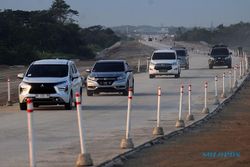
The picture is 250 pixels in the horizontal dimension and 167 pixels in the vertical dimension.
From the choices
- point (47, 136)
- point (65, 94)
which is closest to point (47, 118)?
point (65, 94)

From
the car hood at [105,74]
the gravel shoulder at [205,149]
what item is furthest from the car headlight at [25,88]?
the car hood at [105,74]

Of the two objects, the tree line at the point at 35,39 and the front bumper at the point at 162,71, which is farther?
the tree line at the point at 35,39

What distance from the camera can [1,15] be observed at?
3969 inches

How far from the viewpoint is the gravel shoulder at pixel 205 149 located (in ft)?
46.9

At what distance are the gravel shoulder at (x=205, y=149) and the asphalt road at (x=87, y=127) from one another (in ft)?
2.12

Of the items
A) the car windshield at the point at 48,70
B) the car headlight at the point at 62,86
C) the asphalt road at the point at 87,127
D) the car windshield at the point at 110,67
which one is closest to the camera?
the asphalt road at the point at 87,127

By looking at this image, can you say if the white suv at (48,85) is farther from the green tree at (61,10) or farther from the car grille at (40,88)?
the green tree at (61,10)

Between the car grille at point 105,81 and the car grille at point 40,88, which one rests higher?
the car grille at point 40,88

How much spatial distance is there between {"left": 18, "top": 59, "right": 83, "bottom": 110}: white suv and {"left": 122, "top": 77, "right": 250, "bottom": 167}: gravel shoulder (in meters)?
5.96

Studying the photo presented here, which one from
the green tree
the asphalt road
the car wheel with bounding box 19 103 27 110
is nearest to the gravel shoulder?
the asphalt road

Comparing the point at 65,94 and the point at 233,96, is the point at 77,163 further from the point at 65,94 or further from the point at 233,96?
the point at 233,96

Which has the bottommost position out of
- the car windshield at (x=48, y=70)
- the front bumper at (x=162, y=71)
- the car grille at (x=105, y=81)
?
the front bumper at (x=162, y=71)

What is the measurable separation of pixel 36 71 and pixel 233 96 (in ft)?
36.8

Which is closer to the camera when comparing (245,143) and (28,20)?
(245,143)
